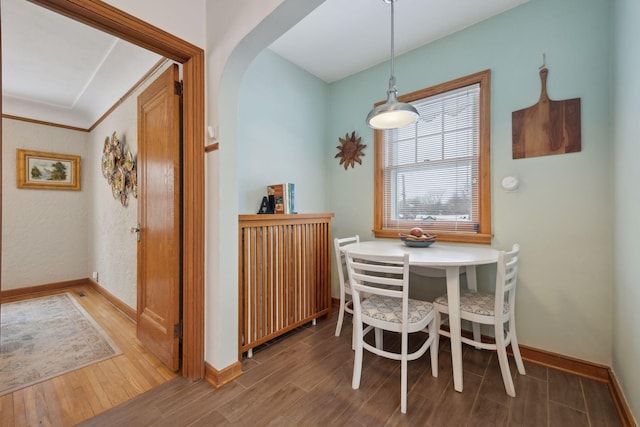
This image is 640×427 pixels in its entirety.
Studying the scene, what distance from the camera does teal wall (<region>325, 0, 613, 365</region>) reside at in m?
1.87

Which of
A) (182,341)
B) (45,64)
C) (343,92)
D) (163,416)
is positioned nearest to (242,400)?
(163,416)

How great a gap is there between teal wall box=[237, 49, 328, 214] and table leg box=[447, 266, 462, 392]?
171cm

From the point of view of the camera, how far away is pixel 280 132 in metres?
2.84

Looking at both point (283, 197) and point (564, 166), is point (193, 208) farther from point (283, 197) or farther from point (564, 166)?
point (564, 166)

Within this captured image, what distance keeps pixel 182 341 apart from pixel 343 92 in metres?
2.94

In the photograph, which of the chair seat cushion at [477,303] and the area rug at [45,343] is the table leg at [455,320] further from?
the area rug at [45,343]

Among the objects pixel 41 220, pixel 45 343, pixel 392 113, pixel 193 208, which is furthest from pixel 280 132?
pixel 41 220

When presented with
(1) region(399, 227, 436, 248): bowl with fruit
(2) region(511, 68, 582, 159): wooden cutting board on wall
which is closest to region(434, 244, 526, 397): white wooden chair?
(1) region(399, 227, 436, 248): bowl with fruit

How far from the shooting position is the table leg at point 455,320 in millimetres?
1755

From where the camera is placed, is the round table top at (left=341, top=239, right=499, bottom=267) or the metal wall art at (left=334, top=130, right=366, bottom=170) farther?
the metal wall art at (left=334, top=130, right=366, bottom=170)

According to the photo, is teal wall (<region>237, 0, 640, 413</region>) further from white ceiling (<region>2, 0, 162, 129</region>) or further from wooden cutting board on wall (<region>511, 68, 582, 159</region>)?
white ceiling (<region>2, 0, 162, 129</region>)

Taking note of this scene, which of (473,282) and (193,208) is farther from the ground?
(193,208)

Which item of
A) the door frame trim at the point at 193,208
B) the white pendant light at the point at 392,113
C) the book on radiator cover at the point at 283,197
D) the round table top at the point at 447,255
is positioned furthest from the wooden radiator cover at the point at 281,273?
the white pendant light at the point at 392,113

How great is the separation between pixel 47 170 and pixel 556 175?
5.74 m
